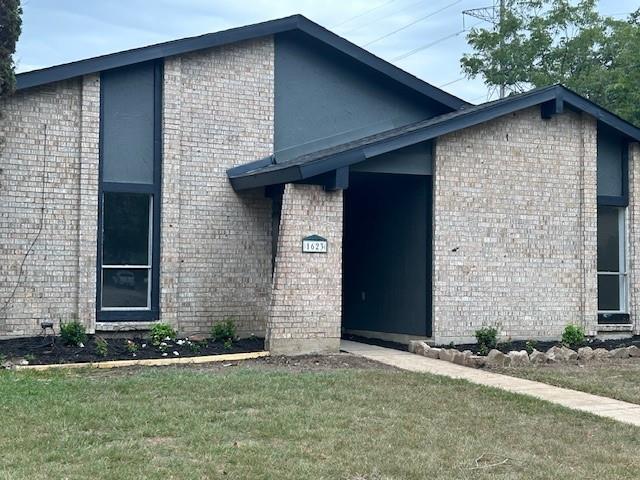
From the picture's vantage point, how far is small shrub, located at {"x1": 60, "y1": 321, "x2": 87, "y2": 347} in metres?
13.2

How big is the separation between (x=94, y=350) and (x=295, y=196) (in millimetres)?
3906

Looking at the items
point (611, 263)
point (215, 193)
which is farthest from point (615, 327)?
point (215, 193)

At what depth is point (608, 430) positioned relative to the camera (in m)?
8.48

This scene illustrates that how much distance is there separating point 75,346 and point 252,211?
400cm

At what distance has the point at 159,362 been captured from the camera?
12320 millimetres

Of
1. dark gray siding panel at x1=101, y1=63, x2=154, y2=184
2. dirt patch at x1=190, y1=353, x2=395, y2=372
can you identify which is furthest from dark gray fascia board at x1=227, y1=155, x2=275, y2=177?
dirt patch at x1=190, y1=353, x2=395, y2=372

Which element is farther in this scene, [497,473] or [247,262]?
[247,262]

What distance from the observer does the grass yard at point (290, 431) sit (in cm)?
672

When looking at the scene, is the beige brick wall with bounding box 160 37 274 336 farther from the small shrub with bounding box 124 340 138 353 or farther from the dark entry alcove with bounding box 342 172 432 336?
the dark entry alcove with bounding box 342 172 432 336

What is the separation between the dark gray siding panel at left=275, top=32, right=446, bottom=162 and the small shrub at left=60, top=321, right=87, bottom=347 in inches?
189

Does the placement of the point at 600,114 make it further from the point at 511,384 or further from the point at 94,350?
the point at 94,350

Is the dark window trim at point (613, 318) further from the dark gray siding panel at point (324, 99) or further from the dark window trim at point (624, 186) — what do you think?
the dark gray siding panel at point (324, 99)

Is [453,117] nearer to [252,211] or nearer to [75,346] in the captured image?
[252,211]

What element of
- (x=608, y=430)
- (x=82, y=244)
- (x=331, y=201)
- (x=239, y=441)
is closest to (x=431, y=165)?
(x=331, y=201)
